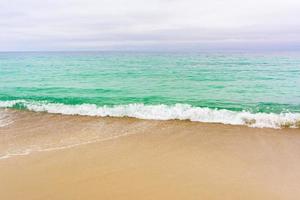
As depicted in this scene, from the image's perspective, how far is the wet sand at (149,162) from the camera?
4.68 meters

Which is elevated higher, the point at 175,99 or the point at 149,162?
the point at 175,99

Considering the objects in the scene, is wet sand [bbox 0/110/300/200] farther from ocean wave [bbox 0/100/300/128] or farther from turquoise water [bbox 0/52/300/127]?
turquoise water [bbox 0/52/300/127]

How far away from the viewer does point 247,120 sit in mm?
9438

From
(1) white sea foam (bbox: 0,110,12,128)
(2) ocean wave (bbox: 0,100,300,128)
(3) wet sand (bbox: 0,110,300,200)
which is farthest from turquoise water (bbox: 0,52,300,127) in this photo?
(3) wet sand (bbox: 0,110,300,200)

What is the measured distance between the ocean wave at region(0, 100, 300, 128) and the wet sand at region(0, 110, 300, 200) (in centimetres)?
68

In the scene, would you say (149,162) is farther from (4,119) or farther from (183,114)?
(4,119)

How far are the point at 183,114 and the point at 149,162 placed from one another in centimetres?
455

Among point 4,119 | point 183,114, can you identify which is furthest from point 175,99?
point 4,119

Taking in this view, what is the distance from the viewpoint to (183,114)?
1025cm

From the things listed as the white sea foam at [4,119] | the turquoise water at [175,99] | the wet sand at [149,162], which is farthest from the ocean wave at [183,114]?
the white sea foam at [4,119]

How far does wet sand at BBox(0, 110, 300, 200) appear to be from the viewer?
4.68 meters

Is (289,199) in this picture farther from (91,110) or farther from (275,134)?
(91,110)

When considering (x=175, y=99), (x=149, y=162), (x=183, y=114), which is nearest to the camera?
(x=149, y=162)

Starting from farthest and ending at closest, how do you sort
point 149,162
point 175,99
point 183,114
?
point 175,99 < point 183,114 < point 149,162
